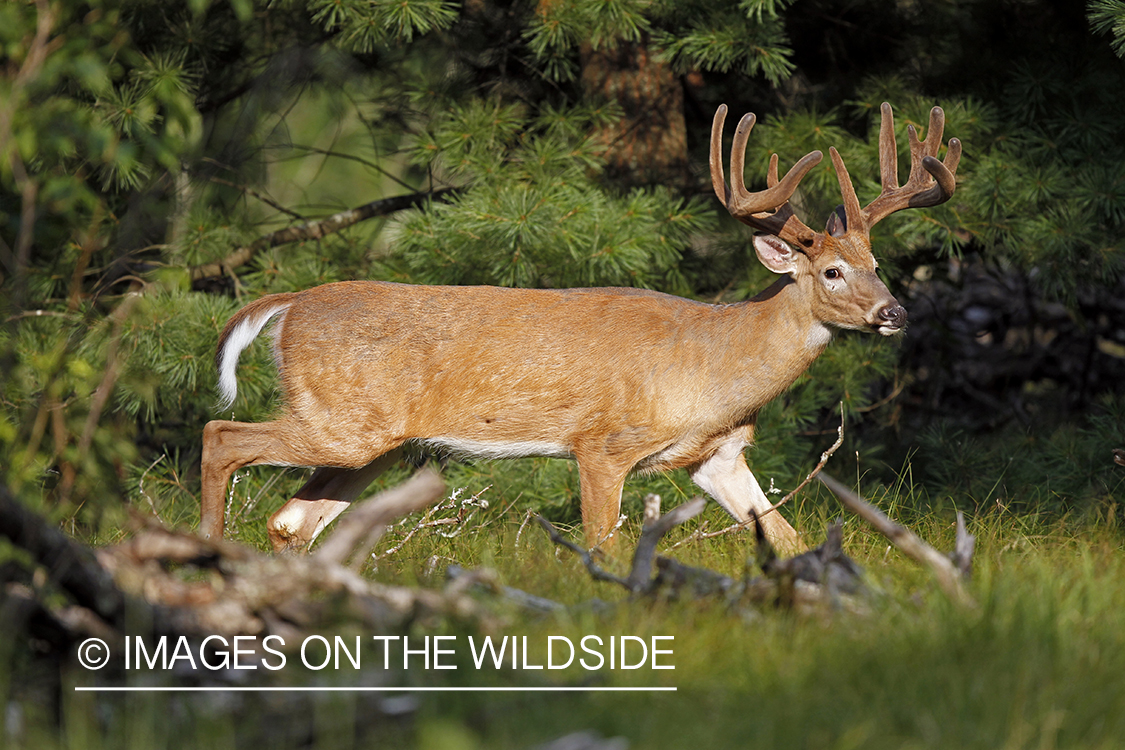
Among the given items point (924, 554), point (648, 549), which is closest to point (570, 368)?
point (648, 549)

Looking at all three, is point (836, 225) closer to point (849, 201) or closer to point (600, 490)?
point (849, 201)

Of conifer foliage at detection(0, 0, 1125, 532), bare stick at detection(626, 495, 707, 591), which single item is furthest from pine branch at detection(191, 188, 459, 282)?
bare stick at detection(626, 495, 707, 591)

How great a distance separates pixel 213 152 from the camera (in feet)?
20.4

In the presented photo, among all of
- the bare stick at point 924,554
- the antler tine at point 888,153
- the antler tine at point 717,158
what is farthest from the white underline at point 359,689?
the antler tine at point 888,153

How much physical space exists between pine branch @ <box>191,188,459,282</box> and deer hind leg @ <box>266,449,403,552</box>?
1.48 metres

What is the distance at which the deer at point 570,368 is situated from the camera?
4.51m

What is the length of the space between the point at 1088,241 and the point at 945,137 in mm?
761

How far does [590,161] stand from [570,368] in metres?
1.36

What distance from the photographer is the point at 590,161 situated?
5.54 meters

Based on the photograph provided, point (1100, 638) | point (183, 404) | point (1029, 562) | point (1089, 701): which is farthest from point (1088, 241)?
point (183, 404)

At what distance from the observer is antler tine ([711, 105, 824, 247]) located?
4.41 meters

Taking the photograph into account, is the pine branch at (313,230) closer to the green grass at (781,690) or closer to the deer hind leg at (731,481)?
the deer hind leg at (731,481)

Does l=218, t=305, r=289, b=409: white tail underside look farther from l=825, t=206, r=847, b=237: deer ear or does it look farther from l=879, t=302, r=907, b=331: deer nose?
l=879, t=302, r=907, b=331: deer nose
